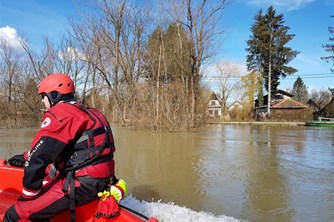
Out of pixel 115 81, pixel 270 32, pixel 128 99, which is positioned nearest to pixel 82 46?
pixel 115 81

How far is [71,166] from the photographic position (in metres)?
2.21

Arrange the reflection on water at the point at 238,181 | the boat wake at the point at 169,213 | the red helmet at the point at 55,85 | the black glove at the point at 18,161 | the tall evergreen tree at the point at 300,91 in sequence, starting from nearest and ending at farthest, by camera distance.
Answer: the red helmet at the point at 55,85, the black glove at the point at 18,161, the boat wake at the point at 169,213, the reflection on water at the point at 238,181, the tall evergreen tree at the point at 300,91

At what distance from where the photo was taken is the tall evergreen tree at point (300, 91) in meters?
80.1

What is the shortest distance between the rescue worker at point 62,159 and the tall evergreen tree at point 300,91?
82785mm

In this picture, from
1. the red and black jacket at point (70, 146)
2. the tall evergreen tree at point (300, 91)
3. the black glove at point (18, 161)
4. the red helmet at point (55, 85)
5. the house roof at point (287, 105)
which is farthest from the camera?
the tall evergreen tree at point (300, 91)

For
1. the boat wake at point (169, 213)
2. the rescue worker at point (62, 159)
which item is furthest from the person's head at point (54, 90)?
the boat wake at point (169, 213)

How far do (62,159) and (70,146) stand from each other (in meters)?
0.10

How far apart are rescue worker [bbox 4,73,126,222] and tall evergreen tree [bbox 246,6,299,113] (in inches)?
1856

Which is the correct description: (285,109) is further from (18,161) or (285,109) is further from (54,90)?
(54,90)

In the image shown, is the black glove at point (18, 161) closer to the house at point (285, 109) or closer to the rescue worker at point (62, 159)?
the rescue worker at point (62, 159)

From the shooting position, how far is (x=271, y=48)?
46562 millimetres

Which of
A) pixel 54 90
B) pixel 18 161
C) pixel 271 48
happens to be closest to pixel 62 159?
pixel 54 90

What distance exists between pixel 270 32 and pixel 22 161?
4834 cm

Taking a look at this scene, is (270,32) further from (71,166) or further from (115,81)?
(71,166)
